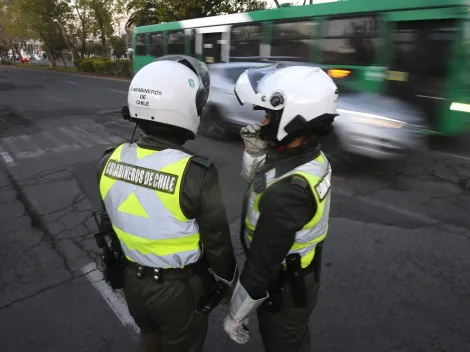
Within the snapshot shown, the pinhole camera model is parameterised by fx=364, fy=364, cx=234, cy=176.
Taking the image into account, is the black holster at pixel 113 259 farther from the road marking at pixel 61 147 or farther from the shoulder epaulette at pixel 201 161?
the road marking at pixel 61 147

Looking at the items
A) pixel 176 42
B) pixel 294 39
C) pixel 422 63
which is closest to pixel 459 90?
pixel 422 63

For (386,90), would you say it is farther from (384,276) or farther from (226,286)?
(226,286)

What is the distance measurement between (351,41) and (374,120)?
2951 mm

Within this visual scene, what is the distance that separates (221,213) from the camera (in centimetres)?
154

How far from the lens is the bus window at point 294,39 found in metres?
8.68

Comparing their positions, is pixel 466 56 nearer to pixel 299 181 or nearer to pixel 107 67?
pixel 299 181

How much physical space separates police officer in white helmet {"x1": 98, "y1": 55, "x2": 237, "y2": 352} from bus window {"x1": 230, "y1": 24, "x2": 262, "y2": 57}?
8824 mm

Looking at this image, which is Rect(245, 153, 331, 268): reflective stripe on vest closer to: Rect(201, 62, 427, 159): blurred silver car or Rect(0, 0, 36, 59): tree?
Rect(201, 62, 427, 159): blurred silver car

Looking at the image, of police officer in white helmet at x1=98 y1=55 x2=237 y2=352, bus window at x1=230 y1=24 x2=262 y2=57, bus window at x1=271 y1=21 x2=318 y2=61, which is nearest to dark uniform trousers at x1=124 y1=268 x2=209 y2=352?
police officer in white helmet at x1=98 y1=55 x2=237 y2=352

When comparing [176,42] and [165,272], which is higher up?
[176,42]

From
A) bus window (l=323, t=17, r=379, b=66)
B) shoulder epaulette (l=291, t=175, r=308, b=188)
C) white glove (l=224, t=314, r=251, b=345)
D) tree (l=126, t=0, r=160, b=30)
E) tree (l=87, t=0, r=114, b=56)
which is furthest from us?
tree (l=87, t=0, r=114, b=56)

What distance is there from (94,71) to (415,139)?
32.2 metres

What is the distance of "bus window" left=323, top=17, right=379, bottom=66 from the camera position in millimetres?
7555

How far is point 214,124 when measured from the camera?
26.9 feet
